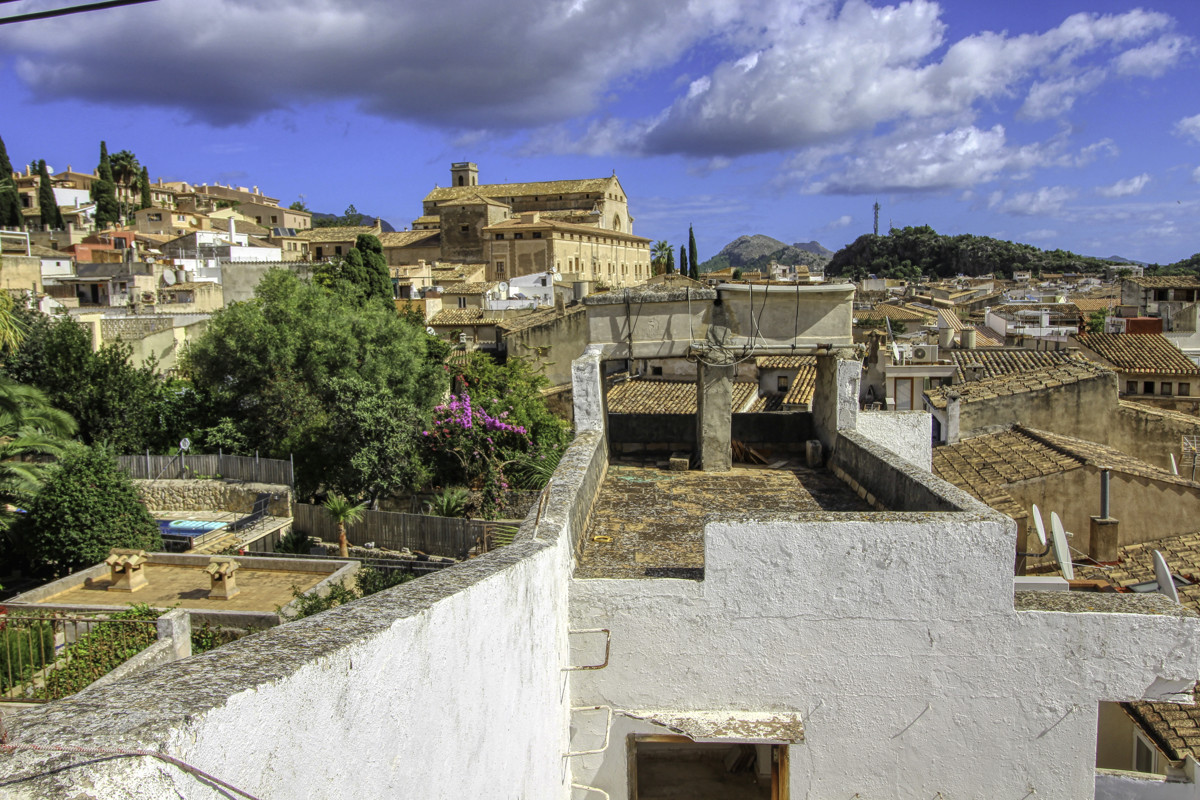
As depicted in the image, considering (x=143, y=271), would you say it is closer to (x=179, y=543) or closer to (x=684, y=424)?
(x=179, y=543)

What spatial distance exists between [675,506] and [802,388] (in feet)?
56.0

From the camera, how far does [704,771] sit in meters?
6.22

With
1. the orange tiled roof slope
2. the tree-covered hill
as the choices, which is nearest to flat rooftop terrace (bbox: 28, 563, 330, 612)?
the orange tiled roof slope

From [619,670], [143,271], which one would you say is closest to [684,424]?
[619,670]

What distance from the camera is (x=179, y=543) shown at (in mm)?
19156

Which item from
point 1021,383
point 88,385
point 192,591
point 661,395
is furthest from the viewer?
point 88,385

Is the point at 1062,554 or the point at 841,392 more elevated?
the point at 841,392

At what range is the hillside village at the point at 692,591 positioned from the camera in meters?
2.43

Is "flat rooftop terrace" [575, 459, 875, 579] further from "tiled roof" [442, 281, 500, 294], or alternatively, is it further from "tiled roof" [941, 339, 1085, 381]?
"tiled roof" [442, 281, 500, 294]

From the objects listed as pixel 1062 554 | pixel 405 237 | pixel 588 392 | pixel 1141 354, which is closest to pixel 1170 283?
pixel 1141 354

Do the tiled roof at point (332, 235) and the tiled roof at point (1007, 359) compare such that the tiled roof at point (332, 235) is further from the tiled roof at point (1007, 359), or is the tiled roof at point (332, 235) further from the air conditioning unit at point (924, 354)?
the tiled roof at point (1007, 359)

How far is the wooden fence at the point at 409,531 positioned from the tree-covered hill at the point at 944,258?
10525cm

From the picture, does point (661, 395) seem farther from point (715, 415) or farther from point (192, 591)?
point (715, 415)

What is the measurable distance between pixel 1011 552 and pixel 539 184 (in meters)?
76.7
